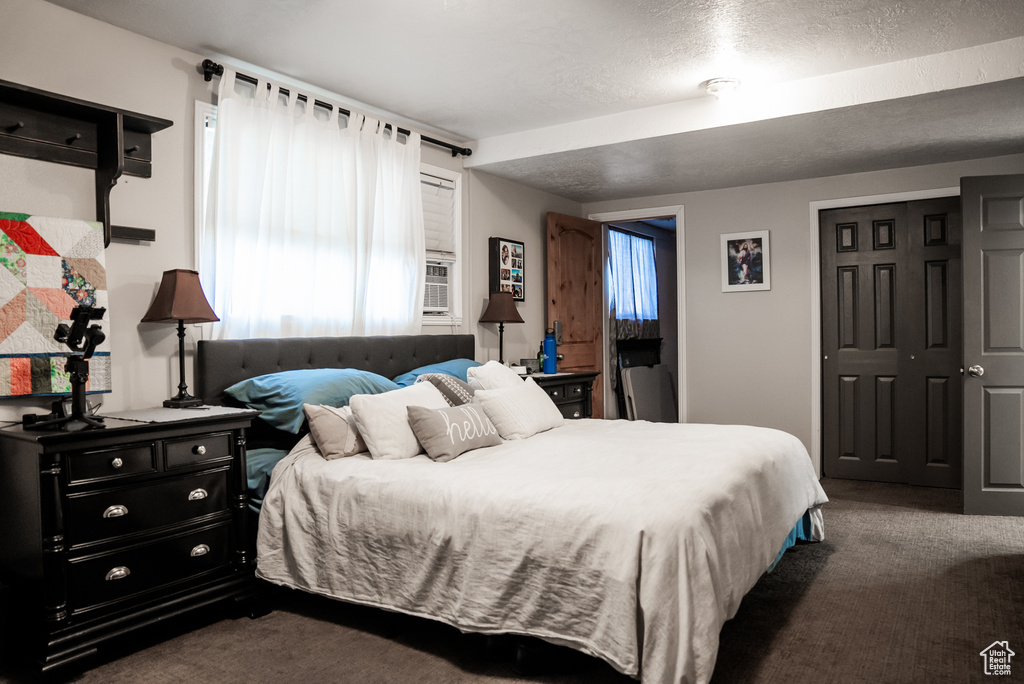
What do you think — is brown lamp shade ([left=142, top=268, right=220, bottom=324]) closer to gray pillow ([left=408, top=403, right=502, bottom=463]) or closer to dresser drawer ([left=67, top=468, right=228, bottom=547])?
dresser drawer ([left=67, top=468, right=228, bottom=547])

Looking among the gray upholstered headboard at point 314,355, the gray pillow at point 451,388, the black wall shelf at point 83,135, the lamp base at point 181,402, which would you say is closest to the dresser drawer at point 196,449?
the lamp base at point 181,402

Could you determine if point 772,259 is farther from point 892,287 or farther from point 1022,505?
point 1022,505

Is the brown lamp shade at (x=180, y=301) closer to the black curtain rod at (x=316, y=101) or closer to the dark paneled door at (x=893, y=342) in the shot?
the black curtain rod at (x=316, y=101)

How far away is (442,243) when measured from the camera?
4.85 metres

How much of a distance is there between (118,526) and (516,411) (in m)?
1.75

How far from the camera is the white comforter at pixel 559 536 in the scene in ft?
6.55

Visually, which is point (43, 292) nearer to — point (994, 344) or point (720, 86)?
point (720, 86)

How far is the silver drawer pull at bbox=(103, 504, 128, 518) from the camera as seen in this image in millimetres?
2420

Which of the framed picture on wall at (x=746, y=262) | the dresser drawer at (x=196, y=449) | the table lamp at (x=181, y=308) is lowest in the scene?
the dresser drawer at (x=196, y=449)

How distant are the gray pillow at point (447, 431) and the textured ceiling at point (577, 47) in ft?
5.67

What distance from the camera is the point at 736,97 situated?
3.99 metres

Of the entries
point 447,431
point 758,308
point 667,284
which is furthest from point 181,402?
point 667,284

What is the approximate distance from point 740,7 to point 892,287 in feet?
10.5

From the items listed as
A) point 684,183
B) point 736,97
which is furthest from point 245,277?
point 684,183
